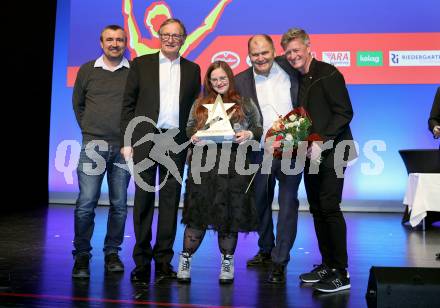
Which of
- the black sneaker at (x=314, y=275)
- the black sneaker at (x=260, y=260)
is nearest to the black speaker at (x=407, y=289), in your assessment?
the black sneaker at (x=314, y=275)

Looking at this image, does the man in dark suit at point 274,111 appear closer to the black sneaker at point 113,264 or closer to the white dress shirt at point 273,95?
the white dress shirt at point 273,95

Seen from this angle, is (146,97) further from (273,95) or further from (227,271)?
(227,271)

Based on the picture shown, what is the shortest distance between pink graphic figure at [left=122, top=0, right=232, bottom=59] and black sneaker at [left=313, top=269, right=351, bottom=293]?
479 cm

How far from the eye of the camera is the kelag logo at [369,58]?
7.56 meters

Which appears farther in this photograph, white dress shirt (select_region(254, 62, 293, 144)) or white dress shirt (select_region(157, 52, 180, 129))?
white dress shirt (select_region(254, 62, 293, 144))

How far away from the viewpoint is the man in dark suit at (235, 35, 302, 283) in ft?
12.0

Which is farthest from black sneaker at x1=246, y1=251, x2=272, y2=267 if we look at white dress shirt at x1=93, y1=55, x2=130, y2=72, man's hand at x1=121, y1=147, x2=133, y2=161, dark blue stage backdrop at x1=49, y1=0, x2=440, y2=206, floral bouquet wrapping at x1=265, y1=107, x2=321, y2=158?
dark blue stage backdrop at x1=49, y1=0, x2=440, y2=206

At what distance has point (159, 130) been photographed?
366 cm

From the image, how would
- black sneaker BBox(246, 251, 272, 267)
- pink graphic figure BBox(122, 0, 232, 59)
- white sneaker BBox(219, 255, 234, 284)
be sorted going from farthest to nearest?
pink graphic figure BBox(122, 0, 232, 59) → black sneaker BBox(246, 251, 272, 267) → white sneaker BBox(219, 255, 234, 284)

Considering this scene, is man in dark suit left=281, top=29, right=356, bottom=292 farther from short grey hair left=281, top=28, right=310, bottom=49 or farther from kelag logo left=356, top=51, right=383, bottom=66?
kelag logo left=356, top=51, right=383, bottom=66

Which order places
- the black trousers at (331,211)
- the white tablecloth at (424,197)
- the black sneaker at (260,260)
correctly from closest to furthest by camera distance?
the black trousers at (331,211) < the black sneaker at (260,260) < the white tablecloth at (424,197)

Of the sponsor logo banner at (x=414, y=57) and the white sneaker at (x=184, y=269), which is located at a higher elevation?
the sponsor logo banner at (x=414, y=57)

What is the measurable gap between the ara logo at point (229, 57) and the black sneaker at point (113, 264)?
4.17 meters

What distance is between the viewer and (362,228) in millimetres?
6234
